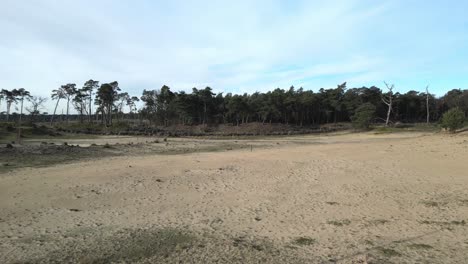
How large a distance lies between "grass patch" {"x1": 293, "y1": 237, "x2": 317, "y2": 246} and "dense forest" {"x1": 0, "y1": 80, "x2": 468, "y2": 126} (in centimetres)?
5674

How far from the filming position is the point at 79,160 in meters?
19.1

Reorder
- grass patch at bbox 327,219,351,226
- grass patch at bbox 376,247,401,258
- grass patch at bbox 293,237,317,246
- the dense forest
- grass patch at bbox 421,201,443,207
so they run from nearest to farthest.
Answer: grass patch at bbox 376,247,401,258 → grass patch at bbox 293,237,317,246 → grass patch at bbox 327,219,351,226 → grass patch at bbox 421,201,443,207 → the dense forest

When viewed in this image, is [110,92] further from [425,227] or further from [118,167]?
[425,227]

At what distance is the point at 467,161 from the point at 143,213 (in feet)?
48.8

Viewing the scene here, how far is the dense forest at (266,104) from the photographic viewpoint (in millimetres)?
65250

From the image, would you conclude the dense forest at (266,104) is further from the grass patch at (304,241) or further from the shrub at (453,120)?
the grass patch at (304,241)

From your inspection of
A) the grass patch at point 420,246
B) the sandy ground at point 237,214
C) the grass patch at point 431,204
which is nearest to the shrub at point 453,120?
the sandy ground at point 237,214

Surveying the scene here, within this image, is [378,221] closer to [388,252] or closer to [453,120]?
[388,252]

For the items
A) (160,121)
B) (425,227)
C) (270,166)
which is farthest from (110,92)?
(425,227)

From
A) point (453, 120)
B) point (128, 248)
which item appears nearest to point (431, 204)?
point (128, 248)

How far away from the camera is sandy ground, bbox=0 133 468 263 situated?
6273 millimetres

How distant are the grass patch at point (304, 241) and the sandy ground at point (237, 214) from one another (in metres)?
0.02

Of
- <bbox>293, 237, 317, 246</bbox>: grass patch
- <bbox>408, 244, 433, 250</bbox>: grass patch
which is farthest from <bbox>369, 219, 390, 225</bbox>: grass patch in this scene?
<bbox>293, 237, 317, 246</bbox>: grass patch

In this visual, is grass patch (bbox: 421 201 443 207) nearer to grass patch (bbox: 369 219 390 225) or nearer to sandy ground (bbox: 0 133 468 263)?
sandy ground (bbox: 0 133 468 263)
